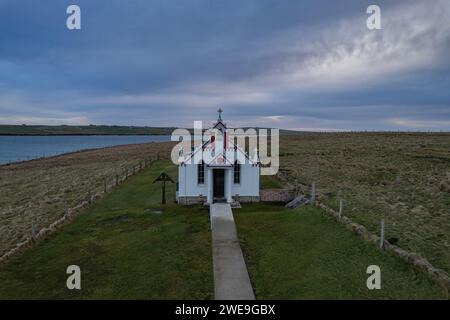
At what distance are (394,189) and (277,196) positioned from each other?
326 inches

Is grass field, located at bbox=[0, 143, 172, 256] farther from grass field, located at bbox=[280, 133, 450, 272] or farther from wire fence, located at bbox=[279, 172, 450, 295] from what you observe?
grass field, located at bbox=[280, 133, 450, 272]

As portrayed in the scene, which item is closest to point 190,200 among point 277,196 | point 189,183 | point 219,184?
point 189,183

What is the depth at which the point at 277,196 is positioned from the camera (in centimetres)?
2466

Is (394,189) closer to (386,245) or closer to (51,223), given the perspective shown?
(386,245)

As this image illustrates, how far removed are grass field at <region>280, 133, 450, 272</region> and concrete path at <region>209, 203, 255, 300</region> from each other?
6.17 meters

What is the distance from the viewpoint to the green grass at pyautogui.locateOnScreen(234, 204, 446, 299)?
1071 centimetres

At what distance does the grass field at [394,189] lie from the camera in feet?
49.6

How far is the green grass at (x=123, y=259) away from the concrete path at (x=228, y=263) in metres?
0.32

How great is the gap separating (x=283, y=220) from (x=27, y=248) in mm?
11727

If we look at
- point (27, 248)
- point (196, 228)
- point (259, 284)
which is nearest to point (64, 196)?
point (27, 248)

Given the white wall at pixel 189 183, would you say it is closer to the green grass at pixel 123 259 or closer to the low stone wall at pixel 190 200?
the low stone wall at pixel 190 200

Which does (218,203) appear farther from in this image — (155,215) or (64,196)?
(64,196)

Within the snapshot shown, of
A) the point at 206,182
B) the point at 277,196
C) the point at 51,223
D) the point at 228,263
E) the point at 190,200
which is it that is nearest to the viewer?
the point at 228,263
